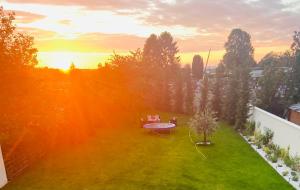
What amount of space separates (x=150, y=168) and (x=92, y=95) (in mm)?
10561

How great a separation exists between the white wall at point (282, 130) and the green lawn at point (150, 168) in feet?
5.16

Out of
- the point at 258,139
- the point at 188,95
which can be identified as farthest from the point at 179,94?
the point at 258,139

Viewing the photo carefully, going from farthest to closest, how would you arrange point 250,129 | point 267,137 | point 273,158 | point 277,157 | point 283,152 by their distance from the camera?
1. point 250,129
2. point 267,137
3. point 277,157
4. point 283,152
5. point 273,158

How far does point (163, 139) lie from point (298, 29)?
31.6m

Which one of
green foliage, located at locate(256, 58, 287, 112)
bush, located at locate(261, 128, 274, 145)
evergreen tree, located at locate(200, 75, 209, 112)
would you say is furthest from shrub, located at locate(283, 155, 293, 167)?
evergreen tree, located at locate(200, 75, 209, 112)

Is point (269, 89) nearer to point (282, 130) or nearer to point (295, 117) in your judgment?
point (295, 117)

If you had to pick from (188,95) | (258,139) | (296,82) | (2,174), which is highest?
(296,82)

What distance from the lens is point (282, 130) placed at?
1550cm

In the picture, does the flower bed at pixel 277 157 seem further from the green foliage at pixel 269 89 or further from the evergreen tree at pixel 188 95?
the evergreen tree at pixel 188 95

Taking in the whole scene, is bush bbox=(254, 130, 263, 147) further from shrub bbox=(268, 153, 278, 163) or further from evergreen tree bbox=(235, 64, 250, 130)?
evergreen tree bbox=(235, 64, 250, 130)

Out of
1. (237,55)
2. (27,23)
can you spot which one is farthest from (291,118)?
(237,55)

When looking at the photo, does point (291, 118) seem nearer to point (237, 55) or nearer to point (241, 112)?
point (241, 112)

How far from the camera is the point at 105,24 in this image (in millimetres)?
21031

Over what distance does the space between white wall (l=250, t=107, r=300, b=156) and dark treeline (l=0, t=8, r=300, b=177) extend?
11.3ft
